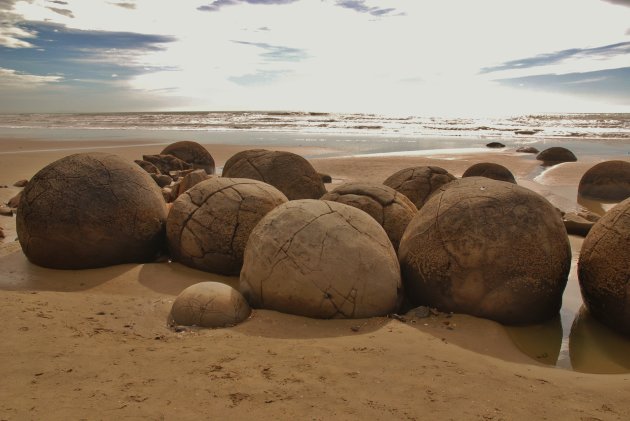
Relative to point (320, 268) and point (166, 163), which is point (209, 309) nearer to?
point (320, 268)

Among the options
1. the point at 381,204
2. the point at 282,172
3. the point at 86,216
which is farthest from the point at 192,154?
the point at 381,204

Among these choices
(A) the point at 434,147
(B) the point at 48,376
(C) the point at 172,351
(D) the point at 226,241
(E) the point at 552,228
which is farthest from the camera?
(A) the point at 434,147

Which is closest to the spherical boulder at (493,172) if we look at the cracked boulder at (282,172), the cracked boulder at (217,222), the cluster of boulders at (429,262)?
the cracked boulder at (282,172)

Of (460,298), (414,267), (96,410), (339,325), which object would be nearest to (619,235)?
(460,298)

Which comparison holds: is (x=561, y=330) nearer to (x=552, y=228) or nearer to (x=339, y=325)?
(x=552, y=228)

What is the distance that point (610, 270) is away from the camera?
15.1 feet

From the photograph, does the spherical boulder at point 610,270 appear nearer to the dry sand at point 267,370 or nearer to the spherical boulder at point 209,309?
the dry sand at point 267,370

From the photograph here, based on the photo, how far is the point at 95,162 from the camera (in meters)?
6.32

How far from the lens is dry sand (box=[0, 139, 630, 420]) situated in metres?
3.00

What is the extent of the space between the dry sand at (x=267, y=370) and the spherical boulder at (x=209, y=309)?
0.42 feet

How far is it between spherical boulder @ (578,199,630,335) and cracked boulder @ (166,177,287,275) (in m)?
3.30

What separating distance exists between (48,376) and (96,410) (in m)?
0.58

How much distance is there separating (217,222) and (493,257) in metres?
2.96

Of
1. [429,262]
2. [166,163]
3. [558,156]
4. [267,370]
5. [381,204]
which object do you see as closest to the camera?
[267,370]
